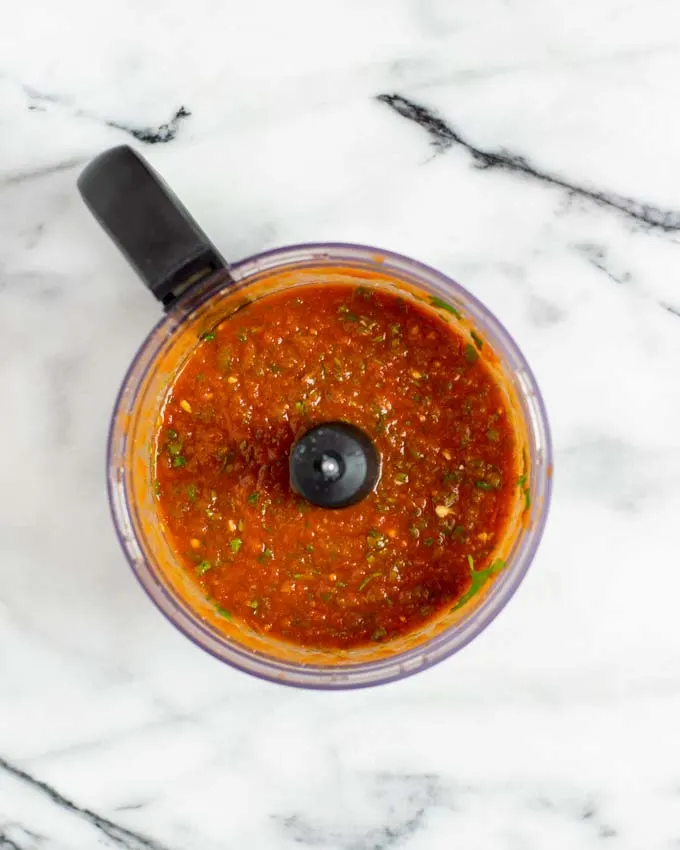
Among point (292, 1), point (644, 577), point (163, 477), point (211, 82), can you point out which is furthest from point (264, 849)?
point (292, 1)

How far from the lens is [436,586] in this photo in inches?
49.8

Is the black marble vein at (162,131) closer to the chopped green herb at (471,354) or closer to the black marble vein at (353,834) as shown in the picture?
the chopped green herb at (471,354)

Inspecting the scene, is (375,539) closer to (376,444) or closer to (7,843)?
(376,444)

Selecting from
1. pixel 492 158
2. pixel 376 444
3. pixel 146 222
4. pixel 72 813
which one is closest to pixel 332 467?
pixel 376 444

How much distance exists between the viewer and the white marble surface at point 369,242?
1360 millimetres

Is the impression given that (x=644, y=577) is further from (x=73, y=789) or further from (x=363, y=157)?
(x=73, y=789)

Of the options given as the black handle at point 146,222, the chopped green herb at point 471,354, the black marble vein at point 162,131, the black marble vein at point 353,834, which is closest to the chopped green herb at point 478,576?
the chopped green herb at point 471,354

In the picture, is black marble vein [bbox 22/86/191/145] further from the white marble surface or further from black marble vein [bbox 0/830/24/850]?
black marble vein [bbox 0/830/24/850]

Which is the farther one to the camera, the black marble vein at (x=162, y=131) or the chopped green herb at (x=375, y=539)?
the black marble vein at (x=162, y=131)

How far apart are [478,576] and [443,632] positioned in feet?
0.29

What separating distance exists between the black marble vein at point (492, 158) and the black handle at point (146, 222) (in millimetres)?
410

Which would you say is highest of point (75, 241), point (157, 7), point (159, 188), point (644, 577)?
point (157, 7)

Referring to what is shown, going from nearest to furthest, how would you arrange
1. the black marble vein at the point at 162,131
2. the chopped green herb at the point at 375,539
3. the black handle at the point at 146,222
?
the black handle at the point at 146,222 → the chopped green herb at the point at 375,539 → the black marble vein at the point at 162,131

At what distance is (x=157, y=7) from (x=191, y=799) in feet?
3.83
